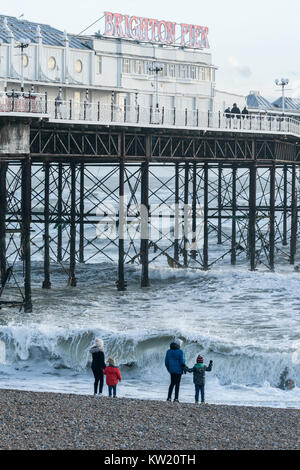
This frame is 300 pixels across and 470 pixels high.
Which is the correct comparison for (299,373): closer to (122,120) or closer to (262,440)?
(262,440)

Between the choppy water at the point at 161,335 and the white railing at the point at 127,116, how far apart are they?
7.67 m

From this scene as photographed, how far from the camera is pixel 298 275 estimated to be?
4828cm

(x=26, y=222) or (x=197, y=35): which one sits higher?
(x=197, y=35)

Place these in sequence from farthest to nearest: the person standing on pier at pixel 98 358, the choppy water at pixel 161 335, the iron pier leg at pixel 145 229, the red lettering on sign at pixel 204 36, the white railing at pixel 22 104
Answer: the red lettering on sign at pixel 204 36 → the iron pier leg at pixel 145 229 → the white railing at pixel 22 104 → the choppy water at pixel 161 335 → the person standing on pier at pixel 98 358

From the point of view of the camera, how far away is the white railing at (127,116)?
36594 mm

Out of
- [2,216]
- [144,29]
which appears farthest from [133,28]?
[2,216]

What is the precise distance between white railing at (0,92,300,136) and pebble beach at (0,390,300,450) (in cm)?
1610

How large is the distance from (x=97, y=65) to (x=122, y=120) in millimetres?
8848

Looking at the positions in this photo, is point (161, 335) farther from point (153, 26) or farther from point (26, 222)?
point (153, 26)

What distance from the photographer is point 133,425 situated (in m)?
19.7

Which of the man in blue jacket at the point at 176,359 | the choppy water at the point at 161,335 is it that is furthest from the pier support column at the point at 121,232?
the man in blue jacket at the point at 176,359

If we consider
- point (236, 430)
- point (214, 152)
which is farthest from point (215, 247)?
point (236, 430)

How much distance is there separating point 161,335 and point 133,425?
1112cm

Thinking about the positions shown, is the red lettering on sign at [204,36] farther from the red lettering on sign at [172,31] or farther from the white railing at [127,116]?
the white railing at [127,116]
